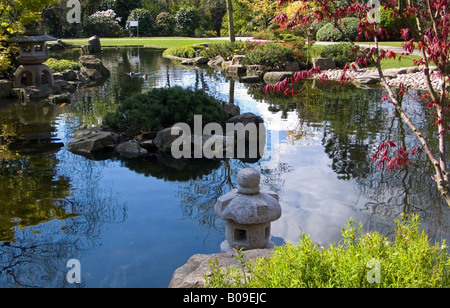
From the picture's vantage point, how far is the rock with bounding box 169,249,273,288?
4039 mm

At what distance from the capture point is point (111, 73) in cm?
2294

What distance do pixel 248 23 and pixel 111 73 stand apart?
1792 cm

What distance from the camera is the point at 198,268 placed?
437 centimetres

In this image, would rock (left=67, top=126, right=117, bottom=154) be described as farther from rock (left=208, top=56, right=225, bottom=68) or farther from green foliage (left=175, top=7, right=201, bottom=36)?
green foliage (left=175, top=7, right=201, bottom=36)

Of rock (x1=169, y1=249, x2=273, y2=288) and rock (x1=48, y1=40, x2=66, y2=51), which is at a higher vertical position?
rock (x1=48, y1=40, x2=66, y2=51)

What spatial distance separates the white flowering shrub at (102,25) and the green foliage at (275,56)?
82.7 ft

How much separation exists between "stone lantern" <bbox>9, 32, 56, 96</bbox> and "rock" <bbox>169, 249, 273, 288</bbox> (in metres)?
13.5

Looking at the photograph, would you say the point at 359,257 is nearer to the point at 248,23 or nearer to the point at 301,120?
the point at 301,120

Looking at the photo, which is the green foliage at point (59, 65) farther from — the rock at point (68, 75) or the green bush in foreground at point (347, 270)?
the green bush in foreground at point (347, 270)

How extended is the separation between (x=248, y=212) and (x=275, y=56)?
17.5 metres

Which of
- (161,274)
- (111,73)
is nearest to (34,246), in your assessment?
(161,274)

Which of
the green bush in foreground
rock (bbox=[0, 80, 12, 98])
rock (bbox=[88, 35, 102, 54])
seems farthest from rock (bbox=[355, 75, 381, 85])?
rock (bbox=[88, 35, 102, 54])
